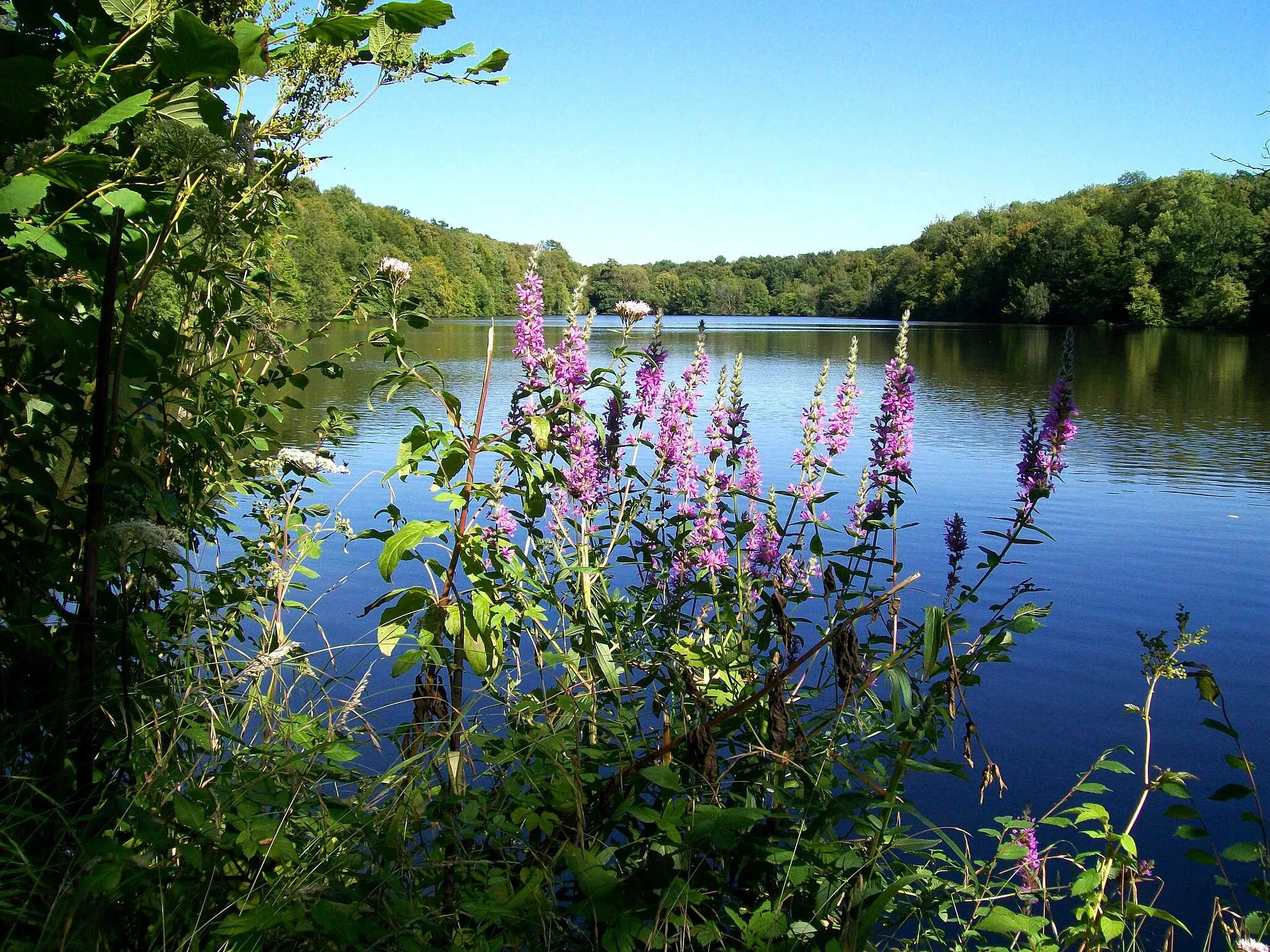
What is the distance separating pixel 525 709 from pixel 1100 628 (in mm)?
6227

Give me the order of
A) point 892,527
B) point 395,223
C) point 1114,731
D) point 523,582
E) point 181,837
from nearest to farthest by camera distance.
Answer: point 181,837, point 523,582, point 892,527, point 1114,731, point 395,223

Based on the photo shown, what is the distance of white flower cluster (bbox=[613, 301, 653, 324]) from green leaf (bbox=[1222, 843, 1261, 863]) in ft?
7.70

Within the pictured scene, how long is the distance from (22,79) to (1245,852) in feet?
8.68

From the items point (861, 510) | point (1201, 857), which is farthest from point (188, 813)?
point (861, 510)

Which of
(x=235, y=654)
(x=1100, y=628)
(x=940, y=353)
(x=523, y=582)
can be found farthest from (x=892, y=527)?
(x=940, y=353)

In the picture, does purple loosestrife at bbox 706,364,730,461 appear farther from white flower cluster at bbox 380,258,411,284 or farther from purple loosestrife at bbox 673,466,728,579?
white flower cluster at bbox 380,258,411,284

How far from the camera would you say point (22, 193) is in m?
1.31

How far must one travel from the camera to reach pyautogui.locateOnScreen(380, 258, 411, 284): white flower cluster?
8.24ft

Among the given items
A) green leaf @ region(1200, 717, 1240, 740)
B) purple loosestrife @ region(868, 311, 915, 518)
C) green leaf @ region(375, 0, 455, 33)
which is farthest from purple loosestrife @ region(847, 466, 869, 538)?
green leaf @ region(375, 0, 455, 33)

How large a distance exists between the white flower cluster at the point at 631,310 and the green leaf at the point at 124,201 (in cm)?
188

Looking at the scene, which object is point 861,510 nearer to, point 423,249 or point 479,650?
point 479,650

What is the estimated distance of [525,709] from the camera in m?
1.89

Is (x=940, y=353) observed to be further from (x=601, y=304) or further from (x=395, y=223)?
(x=395, y=223)

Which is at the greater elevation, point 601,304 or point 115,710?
point 601,304
